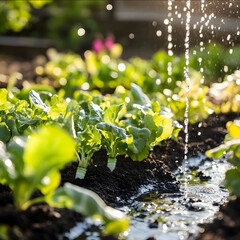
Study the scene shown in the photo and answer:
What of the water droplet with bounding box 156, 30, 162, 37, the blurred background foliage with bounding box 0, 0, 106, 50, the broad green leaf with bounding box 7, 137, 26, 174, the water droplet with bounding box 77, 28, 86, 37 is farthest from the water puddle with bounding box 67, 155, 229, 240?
the water droplet with bounding box 77, 28, 86, 37

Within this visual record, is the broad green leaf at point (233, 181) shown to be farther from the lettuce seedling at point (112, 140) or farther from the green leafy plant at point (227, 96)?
A: the green leafy plant at point (227, 96)

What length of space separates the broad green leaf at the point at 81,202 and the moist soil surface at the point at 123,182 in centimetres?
15

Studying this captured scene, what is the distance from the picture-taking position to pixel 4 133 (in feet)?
10.0

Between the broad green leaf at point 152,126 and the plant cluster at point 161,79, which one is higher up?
the plant cluster at point 161,79

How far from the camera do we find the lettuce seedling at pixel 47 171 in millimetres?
2061

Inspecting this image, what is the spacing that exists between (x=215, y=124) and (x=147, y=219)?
207 centimetres

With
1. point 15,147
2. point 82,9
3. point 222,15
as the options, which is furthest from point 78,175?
point 82,9

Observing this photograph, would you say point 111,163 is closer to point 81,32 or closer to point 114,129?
point 114,129

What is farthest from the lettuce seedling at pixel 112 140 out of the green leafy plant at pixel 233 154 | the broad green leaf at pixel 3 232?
the broad green leaf at pixel 3 232

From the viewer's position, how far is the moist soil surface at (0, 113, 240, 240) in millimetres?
2197

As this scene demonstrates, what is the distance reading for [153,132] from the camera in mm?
3420

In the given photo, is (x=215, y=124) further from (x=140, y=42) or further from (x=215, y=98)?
(x=140, y=42)

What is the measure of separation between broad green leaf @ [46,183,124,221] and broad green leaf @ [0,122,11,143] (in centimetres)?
90

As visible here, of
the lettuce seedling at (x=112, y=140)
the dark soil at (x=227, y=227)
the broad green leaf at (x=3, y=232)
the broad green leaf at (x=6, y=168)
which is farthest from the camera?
the lettuce seedling at (x=112, y=140)
